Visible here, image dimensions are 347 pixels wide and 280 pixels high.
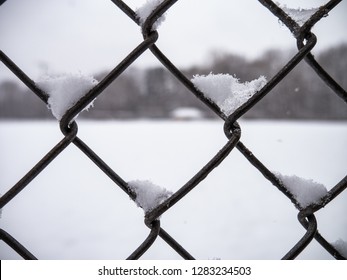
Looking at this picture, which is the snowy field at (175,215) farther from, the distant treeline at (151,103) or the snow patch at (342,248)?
the distant treeline at (151,103)

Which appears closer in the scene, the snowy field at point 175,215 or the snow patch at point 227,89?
the snow patch at point 227,89

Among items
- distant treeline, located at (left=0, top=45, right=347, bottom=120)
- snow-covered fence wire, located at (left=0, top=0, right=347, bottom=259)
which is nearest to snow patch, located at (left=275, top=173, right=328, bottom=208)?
snow-covered fence wire, located at (left=0, top=0, right=347, bottom=259)

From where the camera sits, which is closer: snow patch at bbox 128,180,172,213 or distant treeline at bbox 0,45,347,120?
snow patch at bbox 128,180,172,213

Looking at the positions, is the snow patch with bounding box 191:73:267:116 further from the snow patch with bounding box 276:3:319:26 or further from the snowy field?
the snowy field

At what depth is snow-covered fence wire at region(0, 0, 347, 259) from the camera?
0.44 metres

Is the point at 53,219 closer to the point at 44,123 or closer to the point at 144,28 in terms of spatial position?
the point at 144,28

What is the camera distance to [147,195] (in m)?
0.50

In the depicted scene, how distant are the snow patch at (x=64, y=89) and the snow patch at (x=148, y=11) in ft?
0.37

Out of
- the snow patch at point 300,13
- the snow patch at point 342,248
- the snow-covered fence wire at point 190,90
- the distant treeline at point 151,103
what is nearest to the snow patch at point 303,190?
the snow-covered fence wire at point 190,90

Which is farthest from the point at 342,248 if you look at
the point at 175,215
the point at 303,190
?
the point at 175,215

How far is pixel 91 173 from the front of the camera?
4.36 meters

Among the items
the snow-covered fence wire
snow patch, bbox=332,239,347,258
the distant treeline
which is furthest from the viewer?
the distant treeline

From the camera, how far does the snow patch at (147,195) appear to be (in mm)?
495
